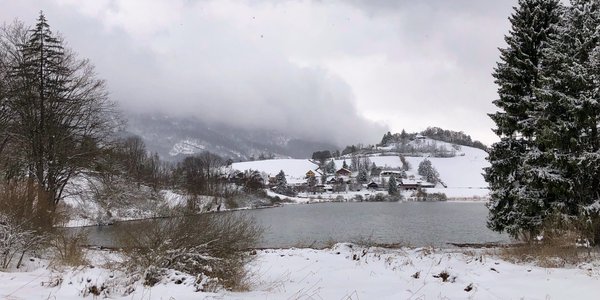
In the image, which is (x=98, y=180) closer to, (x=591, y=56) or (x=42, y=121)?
(x=42, y=121)

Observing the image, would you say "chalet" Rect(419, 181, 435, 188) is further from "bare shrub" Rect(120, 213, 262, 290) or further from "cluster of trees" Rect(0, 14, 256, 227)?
"bare shrub" Rect(120, 213, 262, 290)

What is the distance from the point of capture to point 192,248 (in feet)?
25.5

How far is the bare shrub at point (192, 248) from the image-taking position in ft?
24.8

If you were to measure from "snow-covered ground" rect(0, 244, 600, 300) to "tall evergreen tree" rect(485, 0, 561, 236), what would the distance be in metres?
6.41

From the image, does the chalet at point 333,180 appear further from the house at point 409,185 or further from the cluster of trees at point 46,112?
the cluster of trees at point 46,112

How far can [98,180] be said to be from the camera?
2567 cm

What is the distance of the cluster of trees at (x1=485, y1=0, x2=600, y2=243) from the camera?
14.5 metres

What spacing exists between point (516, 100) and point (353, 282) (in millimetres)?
12960

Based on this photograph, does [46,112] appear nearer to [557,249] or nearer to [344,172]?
[557,249]

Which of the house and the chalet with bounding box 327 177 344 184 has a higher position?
the chalet with bounding box 327 177 344 184

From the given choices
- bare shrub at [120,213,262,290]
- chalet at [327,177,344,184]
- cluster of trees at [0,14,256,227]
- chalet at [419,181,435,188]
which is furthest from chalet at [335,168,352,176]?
bare shrub at [120,213,262,290]

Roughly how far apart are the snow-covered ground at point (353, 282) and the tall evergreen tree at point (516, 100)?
21.0 feet

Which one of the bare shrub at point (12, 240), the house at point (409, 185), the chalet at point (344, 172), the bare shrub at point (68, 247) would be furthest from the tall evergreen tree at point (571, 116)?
the chalet at point (344, 172)

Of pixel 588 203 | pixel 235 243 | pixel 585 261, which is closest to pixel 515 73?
pixel 588 203
